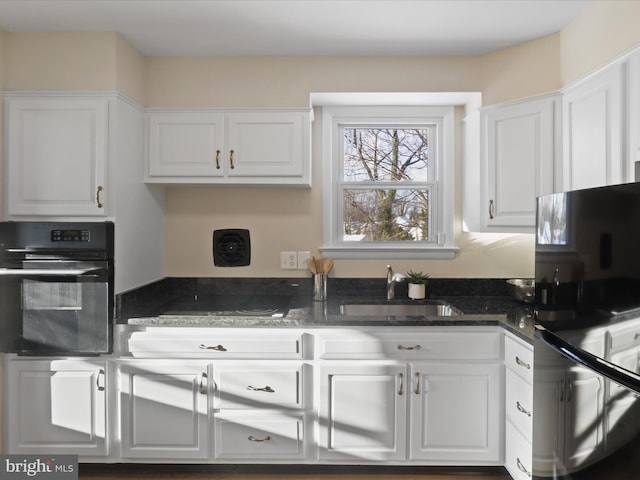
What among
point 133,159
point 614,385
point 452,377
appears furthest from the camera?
point 133,159

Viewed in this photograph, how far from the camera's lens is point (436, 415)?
224 cm

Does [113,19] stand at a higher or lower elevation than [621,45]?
higher

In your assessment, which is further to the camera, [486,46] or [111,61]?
[486,46]

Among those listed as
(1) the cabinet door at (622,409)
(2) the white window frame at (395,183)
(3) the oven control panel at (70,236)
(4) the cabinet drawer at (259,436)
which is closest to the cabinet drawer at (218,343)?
(4) the cabinet drawer at (259,436)

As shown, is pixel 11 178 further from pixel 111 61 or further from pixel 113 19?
pixel 113 19

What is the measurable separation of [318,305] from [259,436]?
75 centimetres

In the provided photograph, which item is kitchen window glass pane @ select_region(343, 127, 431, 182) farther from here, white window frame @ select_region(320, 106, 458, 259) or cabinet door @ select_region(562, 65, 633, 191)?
cabinet door @ select_region(562, 65, 633, 191)

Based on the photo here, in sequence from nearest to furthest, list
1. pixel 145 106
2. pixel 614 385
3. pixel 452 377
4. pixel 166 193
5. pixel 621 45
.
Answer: pixel 614 385, pixel 621 45, pixel 452 377, pixel 145 106, pixel 166 193

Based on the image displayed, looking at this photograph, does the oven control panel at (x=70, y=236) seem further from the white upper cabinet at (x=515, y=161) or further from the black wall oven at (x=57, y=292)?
the white upper cabinet at (x=515, y=161)

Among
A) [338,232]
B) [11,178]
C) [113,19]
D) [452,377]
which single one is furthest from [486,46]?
[11,178]

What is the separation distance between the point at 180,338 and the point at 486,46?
7.52 feet

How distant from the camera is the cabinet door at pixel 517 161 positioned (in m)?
2.37

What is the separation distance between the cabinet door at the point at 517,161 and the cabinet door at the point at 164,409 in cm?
179

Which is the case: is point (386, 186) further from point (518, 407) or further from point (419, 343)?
point (518, 407)
